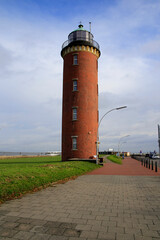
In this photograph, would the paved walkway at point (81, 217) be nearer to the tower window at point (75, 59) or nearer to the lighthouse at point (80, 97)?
the lighthouse at point (80, 97)

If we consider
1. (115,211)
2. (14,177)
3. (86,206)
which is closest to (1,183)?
(14,177)

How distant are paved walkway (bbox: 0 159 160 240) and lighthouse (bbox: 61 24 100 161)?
58.8 feet

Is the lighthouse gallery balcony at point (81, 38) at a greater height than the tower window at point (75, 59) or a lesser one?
greater

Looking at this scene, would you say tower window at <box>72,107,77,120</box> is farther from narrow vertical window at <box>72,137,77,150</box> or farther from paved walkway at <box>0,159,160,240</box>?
paved walkway at <box>0,159,160,240</box>

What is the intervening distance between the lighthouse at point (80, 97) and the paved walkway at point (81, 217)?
58.8 feet

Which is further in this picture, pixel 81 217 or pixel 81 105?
pixel 81 105

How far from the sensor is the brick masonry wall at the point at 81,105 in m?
25.5

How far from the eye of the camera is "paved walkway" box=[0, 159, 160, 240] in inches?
154

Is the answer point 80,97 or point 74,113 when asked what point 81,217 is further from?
point 80,97

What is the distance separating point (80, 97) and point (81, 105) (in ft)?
3.68

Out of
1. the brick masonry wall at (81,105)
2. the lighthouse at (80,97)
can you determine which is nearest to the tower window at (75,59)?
the lighthouse at (80,97)

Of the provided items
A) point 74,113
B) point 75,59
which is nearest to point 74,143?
point 74,113

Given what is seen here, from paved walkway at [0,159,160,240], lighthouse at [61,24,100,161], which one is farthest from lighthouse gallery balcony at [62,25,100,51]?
paved walkway at [0,159,160,240]

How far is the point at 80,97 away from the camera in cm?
2639
